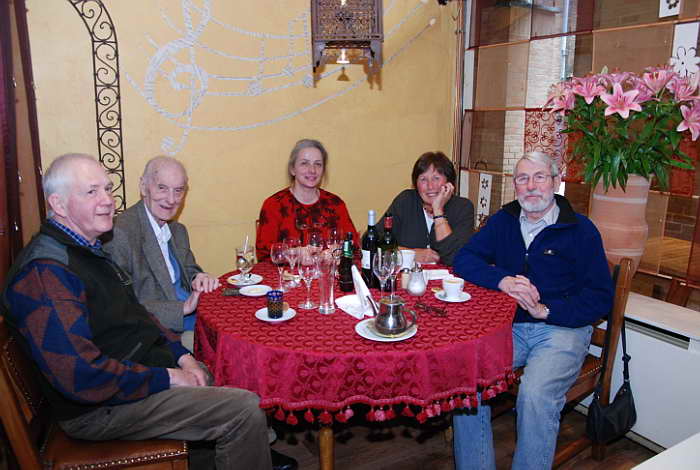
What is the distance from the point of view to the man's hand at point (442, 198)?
290 centimetres

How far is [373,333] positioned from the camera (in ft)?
5.64

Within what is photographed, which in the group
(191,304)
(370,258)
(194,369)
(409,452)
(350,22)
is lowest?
(409,452)

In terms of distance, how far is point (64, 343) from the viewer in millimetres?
1535

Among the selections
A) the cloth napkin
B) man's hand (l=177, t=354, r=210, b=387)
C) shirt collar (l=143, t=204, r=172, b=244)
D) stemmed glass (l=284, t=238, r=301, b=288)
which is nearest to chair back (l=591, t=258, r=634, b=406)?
the cloth napkin

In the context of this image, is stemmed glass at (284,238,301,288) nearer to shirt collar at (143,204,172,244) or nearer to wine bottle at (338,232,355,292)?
wine bottle at (338,232,355,292)

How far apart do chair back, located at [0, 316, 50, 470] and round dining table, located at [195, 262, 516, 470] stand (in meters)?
0.55

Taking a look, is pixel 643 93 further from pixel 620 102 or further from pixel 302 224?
pixel 302 224

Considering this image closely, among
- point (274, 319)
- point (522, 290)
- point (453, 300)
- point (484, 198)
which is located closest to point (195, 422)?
point (274, 319)

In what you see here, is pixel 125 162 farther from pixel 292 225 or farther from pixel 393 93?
pixel 393 93

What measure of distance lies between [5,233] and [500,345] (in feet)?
7.14

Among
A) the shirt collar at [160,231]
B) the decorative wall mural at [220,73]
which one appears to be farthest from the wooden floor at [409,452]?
the decorative wall mural at [220,73]

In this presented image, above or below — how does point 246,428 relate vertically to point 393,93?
below

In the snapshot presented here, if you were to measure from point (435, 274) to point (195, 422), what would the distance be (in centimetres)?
124

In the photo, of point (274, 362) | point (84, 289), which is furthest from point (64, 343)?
point (274, 362)
